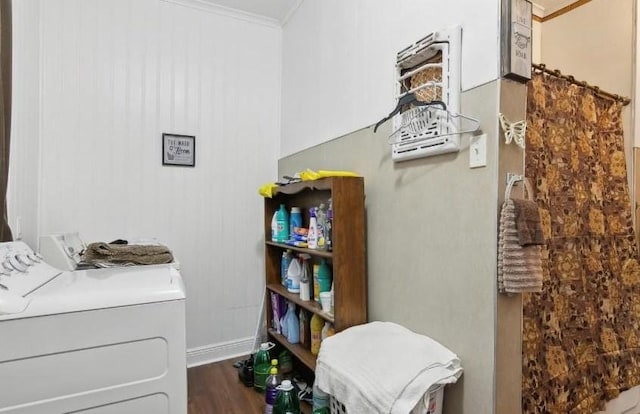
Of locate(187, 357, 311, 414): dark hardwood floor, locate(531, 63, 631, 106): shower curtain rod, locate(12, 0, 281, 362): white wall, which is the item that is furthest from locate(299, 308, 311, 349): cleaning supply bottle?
locate(531, 63, 631, 106): shower curtain rod

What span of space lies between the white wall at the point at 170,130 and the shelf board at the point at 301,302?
19.4 inches

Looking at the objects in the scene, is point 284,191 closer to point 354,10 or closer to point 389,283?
point 389,283

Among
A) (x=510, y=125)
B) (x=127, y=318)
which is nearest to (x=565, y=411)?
(x=510, y=125)

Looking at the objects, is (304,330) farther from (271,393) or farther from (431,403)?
(431,403)

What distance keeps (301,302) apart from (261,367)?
0.60 m

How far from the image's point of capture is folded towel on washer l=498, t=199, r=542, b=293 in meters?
1.19

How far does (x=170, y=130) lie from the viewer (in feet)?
8.57

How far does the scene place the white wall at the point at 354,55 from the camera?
1.31 m

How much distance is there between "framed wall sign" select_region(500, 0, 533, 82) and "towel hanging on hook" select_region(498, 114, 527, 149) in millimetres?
161

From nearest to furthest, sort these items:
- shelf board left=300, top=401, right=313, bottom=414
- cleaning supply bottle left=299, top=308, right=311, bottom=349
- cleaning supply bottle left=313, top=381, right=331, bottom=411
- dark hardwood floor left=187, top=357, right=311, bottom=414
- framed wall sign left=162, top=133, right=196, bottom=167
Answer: cleaning supply bottle left=313, top=381, right=331, bottom=411
shelf board left=300, top=401, right=313, bottom=414
dark hardwood floor left=187, top=357, right=311, bottom=414
cleaning supply bottle left=299, top=308, right=311, bottom=349
framed wall sign left=162, top=133, right=196, bottom=167

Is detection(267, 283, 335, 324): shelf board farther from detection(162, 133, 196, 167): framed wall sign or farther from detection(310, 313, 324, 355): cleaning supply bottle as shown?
detection(162, 133, 196, 167): framed wall sign

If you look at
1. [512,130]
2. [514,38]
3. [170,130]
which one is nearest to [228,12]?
[170,130]

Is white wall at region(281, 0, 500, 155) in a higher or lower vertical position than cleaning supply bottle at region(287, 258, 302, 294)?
higher

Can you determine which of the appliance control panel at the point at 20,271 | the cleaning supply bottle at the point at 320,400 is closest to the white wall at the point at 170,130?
the appliance control panel at the point at 20,271
